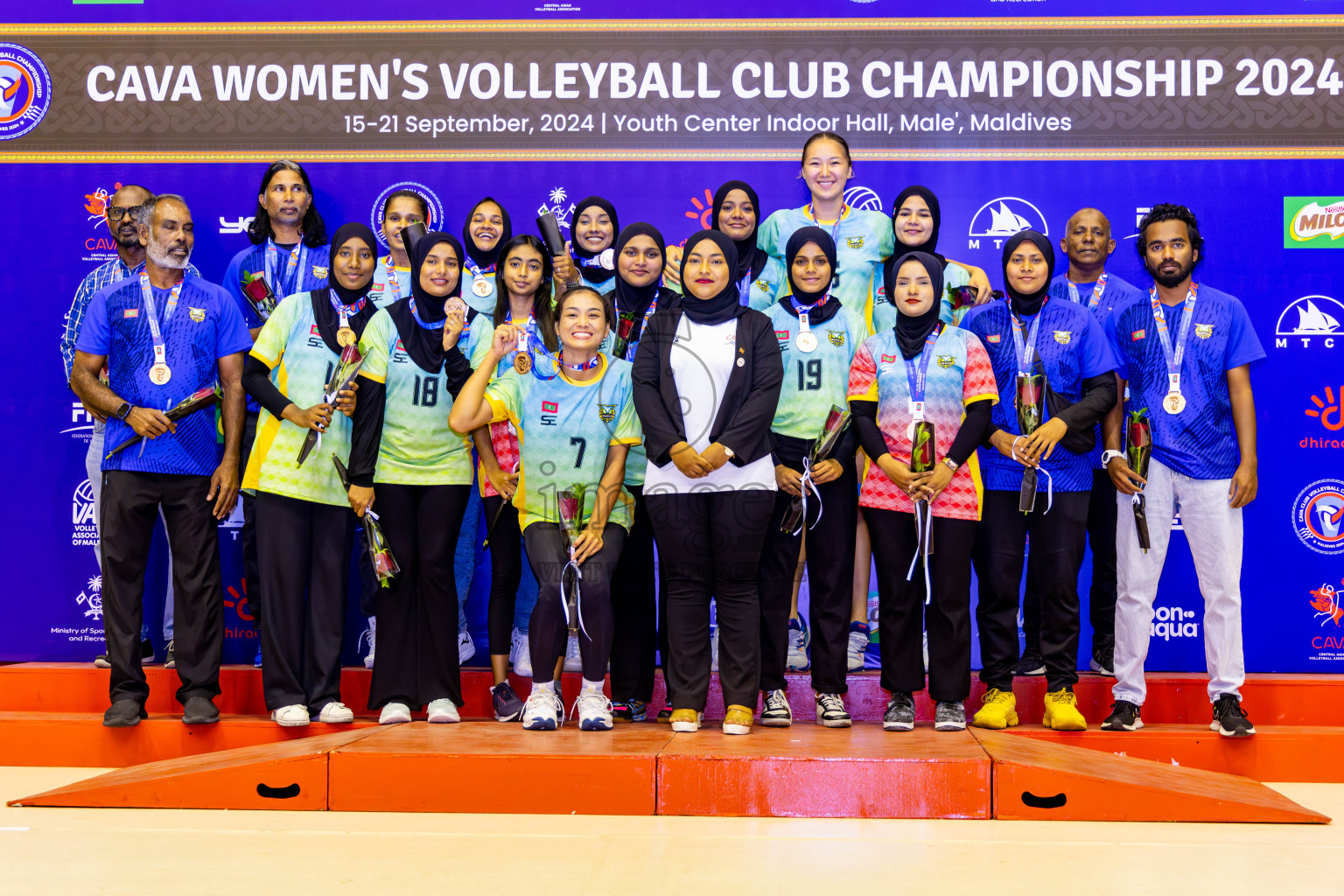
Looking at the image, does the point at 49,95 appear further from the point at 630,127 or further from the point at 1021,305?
the point at 1021,305

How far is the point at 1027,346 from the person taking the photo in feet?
13.4

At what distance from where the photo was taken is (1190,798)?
3164 millimetres

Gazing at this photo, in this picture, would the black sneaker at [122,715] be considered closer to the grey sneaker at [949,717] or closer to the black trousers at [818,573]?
the black trousers at [818,573]

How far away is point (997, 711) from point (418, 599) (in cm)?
212

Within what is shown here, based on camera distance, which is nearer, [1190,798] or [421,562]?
[1190,798]

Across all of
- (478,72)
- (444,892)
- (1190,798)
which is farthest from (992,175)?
(444,892)

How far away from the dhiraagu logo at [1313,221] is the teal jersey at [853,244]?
6.27 feet

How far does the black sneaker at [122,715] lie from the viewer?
4000 mm

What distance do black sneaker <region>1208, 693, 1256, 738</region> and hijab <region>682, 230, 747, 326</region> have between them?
7.29ft

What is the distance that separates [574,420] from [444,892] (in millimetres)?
1702

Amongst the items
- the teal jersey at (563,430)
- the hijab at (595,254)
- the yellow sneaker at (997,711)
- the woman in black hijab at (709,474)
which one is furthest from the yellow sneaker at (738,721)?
the hijab at (595,254)

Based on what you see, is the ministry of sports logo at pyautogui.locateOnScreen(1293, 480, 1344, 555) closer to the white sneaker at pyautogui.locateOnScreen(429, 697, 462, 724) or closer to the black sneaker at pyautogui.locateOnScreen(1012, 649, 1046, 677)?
the black sneaker at pyautogui.locateOnScreen(1012, 649, 1046, 677)

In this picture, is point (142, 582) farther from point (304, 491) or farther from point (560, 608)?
point (560, 608)

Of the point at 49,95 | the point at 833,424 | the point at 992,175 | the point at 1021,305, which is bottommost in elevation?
the point at 833,424
